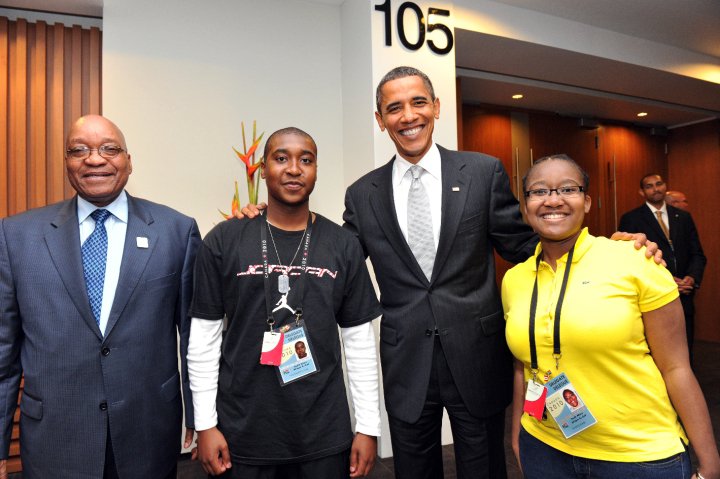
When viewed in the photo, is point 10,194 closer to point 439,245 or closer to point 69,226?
point 69,226

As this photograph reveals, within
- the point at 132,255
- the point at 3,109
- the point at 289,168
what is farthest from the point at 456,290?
the point at 3,109

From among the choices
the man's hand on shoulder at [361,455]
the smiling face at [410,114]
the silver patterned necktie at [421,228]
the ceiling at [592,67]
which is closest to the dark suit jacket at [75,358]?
the man's hand on shoulder at [361,455]

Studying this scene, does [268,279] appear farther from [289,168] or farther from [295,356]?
[289,168]

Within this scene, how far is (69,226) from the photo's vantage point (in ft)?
4.88

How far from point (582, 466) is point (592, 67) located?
443 centimetres

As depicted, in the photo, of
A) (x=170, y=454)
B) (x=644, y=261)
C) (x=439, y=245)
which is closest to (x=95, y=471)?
(x=170, y=454)

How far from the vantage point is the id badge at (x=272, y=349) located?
1372mm

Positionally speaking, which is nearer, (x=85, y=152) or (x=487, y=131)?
(x=85, y=152)

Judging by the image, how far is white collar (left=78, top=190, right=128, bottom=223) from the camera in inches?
60.4

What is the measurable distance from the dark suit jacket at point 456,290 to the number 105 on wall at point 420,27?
1875 millimetres

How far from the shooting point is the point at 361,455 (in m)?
1.49

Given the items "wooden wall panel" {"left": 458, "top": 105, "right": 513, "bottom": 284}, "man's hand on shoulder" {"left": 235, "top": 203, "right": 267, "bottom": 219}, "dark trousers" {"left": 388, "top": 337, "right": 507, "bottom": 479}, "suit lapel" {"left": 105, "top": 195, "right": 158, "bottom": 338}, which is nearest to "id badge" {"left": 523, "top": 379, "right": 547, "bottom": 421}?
"dark trousers" {"left": 388, "top": 337, "right": 507, "bottom": 479}

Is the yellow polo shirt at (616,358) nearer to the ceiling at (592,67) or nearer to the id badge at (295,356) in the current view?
the id badge at (295,356)

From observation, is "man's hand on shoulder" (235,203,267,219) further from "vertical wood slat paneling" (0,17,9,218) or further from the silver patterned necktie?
"vertical wood slat paneling" (0,17,9,218)
